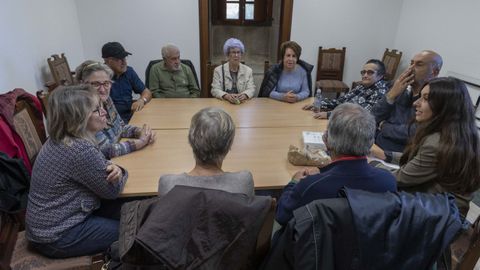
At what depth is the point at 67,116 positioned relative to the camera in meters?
1.32

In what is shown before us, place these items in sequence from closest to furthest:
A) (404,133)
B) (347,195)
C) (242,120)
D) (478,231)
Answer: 1. (347,195)
2. (478,231)
3. (404,133)
4. (242,120)

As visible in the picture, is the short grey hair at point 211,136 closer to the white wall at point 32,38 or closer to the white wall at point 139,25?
the white wall at point 32,38

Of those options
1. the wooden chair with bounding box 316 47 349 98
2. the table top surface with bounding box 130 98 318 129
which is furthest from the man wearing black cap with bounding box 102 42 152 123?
the wooden chair with bounding box 316 47 349 98

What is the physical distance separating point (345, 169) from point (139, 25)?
3706 mm

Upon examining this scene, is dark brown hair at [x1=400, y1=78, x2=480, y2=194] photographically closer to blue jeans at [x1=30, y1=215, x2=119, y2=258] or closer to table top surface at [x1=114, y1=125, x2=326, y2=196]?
table top surface at [x1=114, y1=125, x2=326, y2=196]

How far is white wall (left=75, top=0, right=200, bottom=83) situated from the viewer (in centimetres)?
395

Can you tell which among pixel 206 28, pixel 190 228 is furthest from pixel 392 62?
pixel 190 228

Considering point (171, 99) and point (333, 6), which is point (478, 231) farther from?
point (333, 6)

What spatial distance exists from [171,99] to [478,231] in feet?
8.08

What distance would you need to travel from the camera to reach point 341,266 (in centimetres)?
92

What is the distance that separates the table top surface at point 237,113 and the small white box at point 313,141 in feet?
0.95

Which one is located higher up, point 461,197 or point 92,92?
point 92,92

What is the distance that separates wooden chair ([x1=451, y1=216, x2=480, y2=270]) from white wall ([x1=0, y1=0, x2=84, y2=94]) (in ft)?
10.1

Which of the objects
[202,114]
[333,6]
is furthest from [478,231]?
[333,6]
